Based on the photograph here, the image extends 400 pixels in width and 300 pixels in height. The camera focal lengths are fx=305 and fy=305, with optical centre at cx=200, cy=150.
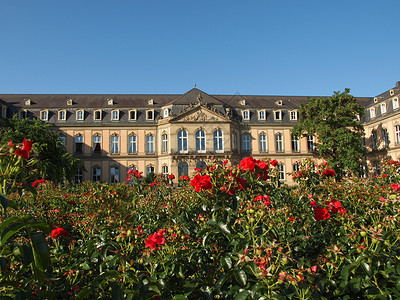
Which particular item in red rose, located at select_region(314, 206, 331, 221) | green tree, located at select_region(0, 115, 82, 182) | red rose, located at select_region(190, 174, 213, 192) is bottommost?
red rose, located at select_region(314, 206, 331, 221)

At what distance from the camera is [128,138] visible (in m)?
36.2

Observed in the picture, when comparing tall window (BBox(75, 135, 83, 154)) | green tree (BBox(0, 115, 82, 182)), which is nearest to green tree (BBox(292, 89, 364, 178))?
green tree (BBox(0, 115, 82, 182))

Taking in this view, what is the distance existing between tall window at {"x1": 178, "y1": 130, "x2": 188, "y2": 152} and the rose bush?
93.1 ft

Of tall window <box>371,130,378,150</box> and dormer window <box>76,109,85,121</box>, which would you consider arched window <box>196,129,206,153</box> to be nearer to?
dormer window <box>76,109,85,121</box>

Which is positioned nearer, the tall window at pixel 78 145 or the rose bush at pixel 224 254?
the rose bush at pixel 224 254

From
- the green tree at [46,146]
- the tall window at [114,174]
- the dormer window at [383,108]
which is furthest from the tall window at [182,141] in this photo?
the dormer window at [383,108]

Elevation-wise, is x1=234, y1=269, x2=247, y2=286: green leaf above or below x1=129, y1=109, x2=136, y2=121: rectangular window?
below

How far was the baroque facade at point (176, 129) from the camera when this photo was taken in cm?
3381

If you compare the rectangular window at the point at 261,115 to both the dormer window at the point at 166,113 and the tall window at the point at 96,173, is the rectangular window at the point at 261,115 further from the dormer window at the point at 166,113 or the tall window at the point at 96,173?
the tall window at the point at 96,173

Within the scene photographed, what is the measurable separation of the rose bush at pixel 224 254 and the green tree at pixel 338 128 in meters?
27.1

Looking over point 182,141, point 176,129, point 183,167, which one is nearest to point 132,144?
point 176,129

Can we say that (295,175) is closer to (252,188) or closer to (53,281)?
(252,188)

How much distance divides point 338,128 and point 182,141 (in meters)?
16.2

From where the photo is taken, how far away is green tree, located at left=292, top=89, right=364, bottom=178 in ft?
97.2
